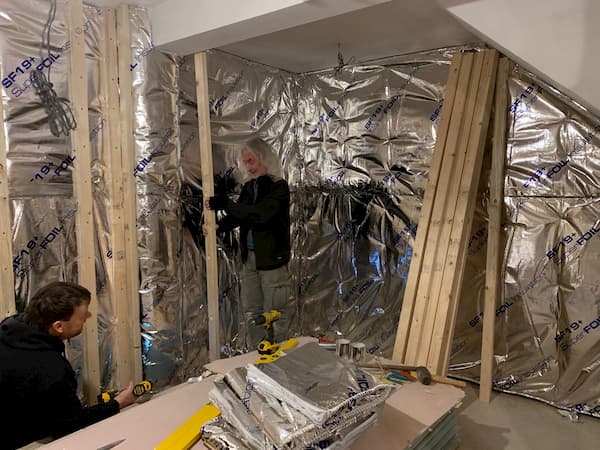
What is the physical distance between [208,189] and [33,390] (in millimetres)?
1456

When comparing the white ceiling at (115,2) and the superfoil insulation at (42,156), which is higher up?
the white ceiling at (115,2)

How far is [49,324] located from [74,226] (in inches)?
33.8

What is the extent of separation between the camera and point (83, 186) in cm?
240

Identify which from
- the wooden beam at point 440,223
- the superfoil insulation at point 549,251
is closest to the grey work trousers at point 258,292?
the wooden beam at point 440,223

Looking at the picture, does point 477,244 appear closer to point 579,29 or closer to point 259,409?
point 579,29

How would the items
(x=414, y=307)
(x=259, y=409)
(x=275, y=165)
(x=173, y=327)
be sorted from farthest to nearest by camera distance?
(x=275, y=165)
(x=173, y=327)
(x=414, y=307)
(x=259, y=409)

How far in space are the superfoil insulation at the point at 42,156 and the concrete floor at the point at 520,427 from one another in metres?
2.33

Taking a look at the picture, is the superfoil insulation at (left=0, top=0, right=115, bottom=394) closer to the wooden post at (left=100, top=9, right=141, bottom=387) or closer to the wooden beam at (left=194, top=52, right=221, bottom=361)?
the wooden post at (left=100, top=9, right=141, bottom=387)

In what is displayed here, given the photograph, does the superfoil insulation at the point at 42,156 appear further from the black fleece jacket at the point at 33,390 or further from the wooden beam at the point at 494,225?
the wooden beam at the point at 494,225

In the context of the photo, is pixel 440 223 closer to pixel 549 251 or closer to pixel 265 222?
pixel 549 251

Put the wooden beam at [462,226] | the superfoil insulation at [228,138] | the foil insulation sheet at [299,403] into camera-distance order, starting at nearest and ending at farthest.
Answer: the foil insulation sheet at [299,403]
the wooden beam at [462,226]
the superfoil insulation at [228,138]

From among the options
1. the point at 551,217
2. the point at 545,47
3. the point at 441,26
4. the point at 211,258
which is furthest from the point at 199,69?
the point at 551,217

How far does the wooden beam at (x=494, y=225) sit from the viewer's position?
9.15ft

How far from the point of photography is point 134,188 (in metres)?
2.66
